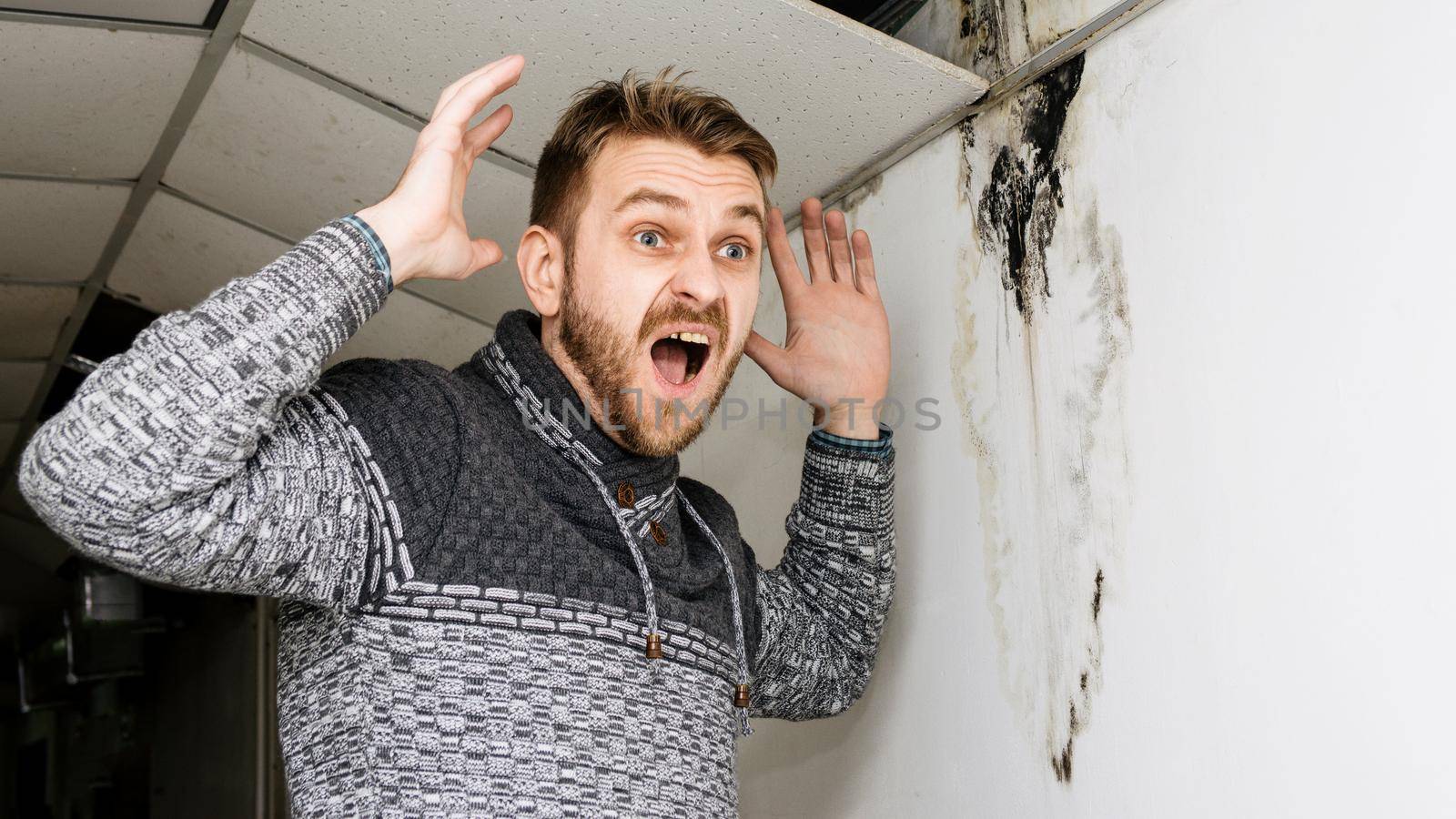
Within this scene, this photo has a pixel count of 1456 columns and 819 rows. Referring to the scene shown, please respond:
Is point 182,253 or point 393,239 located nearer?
point 393,239

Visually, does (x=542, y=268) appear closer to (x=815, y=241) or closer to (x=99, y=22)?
(x=815, y=241)

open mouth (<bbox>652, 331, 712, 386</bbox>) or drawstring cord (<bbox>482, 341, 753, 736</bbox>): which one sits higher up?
open mouth (<bbox>652, 331, 712, 386</bbox>)

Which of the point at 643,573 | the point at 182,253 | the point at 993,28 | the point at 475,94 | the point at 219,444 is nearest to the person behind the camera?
the point at 219,444

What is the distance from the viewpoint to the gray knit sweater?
0.97m

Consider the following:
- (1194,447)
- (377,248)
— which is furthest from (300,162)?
(1194,447)

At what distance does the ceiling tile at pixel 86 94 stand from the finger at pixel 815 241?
0.93 m

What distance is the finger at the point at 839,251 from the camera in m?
1.78

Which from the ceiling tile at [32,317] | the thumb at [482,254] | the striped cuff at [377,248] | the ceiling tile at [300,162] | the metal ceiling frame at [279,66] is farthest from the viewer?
the ceiling tile at [32,317]

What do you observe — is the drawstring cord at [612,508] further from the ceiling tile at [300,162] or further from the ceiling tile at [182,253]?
the ceiling tile at [182,253]

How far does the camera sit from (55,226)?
2367mm

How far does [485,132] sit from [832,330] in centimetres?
62

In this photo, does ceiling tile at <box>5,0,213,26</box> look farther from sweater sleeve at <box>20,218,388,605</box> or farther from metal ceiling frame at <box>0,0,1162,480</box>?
sweater sleeve at <box>20,218,388,605</box>

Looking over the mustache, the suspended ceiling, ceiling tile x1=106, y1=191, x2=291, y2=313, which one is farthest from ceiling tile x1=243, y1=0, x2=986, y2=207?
ceiling tile x1=106, y1=191, x2=291, y2=313

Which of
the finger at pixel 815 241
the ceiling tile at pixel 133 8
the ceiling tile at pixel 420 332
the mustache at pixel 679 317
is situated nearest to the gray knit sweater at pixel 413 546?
the mustache at pixel 679 317
